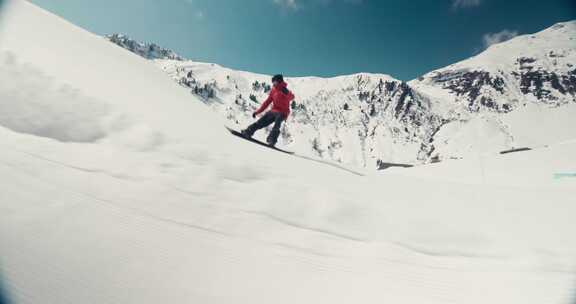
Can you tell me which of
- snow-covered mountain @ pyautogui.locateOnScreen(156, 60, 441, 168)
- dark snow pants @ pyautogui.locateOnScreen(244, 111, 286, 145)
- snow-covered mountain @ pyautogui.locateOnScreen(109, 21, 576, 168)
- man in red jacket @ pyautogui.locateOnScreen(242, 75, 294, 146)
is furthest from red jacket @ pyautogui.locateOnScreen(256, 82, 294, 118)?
snow-covered mountain @ pyautogui.locateOnScreen(156, 60, 441, 168)

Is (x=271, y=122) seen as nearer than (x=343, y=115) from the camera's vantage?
Yes

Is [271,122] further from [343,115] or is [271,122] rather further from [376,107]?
[376,107]

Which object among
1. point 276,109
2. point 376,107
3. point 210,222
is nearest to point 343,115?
point 376,107

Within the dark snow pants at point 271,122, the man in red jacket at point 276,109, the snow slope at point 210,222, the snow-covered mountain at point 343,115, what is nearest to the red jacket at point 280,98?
the man in red jacket at point 276,109

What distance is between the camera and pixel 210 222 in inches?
84.3

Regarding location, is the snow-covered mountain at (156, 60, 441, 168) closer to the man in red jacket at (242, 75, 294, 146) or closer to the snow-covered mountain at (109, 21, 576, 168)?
the snow-covered mountain at (109, 21, 576, 168)

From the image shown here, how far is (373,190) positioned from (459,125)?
249 ft

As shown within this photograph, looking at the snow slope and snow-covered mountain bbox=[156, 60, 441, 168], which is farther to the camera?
snow-covered mountain bbox=[156, 60, 441, 168]

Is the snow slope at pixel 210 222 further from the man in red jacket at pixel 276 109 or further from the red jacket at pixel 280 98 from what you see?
the red jacket at pixel 280 98

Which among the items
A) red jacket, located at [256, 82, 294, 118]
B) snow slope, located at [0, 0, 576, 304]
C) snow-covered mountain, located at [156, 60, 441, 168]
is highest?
snow-covered mountain, located at [156, 60, 441, 168]

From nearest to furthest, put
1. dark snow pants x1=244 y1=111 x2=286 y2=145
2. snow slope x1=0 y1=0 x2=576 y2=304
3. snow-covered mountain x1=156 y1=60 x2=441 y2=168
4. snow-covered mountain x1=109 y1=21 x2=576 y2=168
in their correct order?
1. snow slope x1=0 y1=0 x2=576 y2=304
2. dark snow pants x1=244 y1=111 x2=286 y2=145
3. snow-covered mountain x1=156 y1=60 x2=441 y2=168
4. snow-covered mountain x1=109 y1=21 x2=576 y2=168

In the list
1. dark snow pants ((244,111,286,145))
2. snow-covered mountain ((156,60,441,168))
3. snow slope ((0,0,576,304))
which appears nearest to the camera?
snow slope ((0,0,576,304))

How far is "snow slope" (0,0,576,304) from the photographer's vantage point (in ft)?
5.34

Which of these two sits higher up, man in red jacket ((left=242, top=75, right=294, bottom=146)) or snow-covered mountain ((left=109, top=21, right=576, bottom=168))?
snow-covered mountain ((left=109, top=21, right=576, bottom=168))
